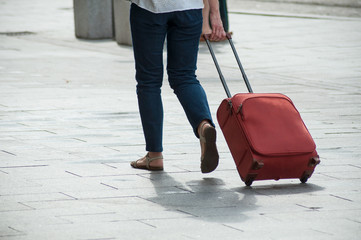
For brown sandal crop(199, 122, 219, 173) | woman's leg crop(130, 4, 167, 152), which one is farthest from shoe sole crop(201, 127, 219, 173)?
woman's leg crop(130, 4, 167, 152)

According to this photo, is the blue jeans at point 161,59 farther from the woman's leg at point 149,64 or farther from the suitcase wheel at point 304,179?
the suitcase wheel at point 304,179

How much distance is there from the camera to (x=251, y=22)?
18.6 metres

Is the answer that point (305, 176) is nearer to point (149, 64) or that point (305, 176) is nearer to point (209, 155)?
point (209, 155)

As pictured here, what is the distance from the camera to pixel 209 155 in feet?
17.9

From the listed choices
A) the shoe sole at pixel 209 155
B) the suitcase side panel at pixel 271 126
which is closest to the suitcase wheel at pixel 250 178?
the suitcase side panel at pixel 271 126

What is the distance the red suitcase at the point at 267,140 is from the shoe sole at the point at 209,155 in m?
0.15

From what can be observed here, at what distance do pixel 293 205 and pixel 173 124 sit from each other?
286 centimetres

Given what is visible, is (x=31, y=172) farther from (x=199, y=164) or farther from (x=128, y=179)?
(x=199, y=164)

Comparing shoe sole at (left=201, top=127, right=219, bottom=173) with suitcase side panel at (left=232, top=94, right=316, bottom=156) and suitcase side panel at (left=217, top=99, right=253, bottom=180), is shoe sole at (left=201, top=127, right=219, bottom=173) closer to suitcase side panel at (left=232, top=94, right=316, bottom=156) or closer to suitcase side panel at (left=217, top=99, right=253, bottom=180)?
suitcase side panel at (left=217, top=99, right=253, bottom=180)

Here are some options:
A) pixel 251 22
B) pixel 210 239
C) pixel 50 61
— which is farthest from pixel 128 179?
pixel 251 22

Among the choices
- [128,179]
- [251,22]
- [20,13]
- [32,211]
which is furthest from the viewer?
[20,13]

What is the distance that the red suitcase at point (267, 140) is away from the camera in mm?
5125

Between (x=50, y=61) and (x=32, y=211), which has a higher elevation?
(x=32, y=211)

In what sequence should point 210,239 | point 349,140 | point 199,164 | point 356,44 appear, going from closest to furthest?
point 210,239 < point 199,164 < point 349,140 < point 356,44
